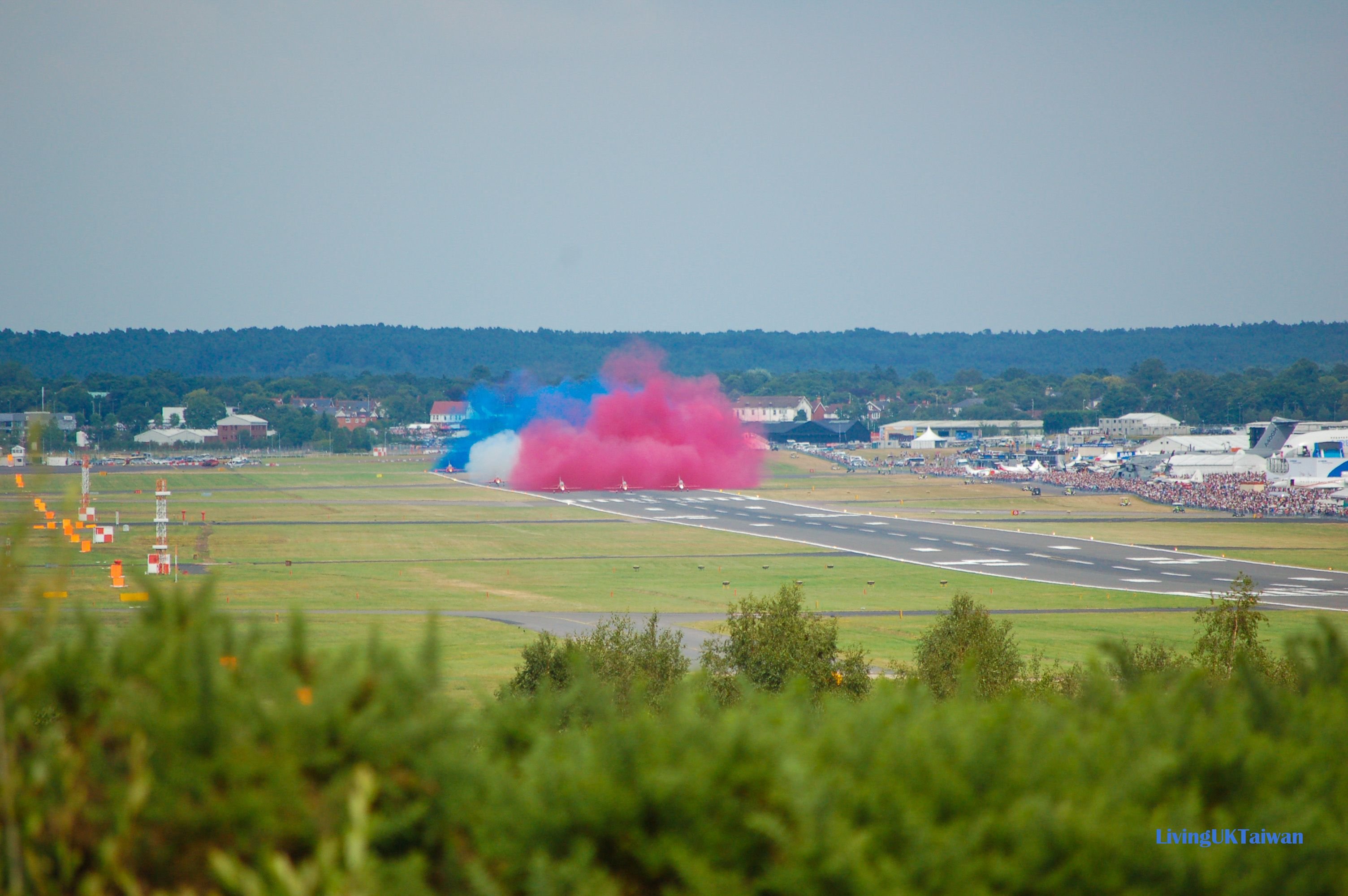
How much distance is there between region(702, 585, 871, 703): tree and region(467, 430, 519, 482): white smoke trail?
104450mm

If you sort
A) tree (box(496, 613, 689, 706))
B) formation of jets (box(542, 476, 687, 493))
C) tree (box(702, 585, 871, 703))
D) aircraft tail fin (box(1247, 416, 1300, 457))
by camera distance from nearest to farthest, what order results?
tree (box(496, 613, 689, 706)) → tree (box(702, 585, 871, 703)) → formation of jets (box(542, 476, 687, 493)) → aircraft tail fin (box(1247, 416, 1300, 457))

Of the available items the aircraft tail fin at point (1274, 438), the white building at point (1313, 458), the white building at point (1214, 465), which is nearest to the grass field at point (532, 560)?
the white building at point (1313, 458)

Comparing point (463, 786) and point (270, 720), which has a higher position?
point (270, 720)

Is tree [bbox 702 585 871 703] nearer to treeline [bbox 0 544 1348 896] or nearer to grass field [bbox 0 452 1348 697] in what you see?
grass field [bbox 0 452 1348 697]

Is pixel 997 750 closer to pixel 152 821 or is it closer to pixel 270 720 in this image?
pixel 270 720

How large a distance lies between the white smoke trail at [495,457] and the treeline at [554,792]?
131912 millimetres

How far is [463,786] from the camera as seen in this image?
276 inches

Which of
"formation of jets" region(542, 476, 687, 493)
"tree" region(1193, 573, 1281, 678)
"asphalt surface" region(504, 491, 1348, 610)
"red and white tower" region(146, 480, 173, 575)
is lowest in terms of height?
"formation of jets" region(542, 476, 687, 493)

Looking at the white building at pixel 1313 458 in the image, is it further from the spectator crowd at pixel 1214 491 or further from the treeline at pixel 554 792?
the treeline at pixel 554 792

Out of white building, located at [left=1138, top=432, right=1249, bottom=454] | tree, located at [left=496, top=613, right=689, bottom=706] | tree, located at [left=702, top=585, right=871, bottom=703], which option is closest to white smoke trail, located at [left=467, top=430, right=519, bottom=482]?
white building, located at [left=1138, top=432, right=1249, bottom=454]

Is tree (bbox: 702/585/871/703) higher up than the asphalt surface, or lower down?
higher up

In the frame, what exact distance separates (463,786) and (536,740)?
2.19ft

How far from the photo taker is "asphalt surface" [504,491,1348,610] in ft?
213

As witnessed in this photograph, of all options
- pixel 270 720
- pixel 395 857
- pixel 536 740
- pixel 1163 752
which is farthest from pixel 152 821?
pixel 1163 752
